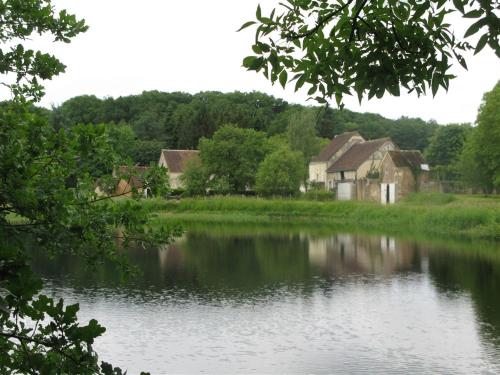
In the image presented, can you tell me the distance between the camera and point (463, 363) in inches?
460

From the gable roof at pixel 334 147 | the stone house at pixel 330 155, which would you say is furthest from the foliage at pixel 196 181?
the gable roof at pixel 334 147

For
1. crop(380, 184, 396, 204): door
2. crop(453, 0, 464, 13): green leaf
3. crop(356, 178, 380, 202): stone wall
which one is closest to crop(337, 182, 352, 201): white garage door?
crop(356, 178, 380, 202): stone wall

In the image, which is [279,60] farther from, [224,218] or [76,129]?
[224,218]

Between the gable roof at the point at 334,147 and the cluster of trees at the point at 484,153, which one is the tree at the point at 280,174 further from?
the cluster of trees at the point at 484,153

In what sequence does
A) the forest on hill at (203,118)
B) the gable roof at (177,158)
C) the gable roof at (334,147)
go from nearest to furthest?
the gable roof at (334,147)
the gable roof at (177,158)
the forest on hill at (203,118)

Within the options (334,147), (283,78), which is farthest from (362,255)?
(334,147)

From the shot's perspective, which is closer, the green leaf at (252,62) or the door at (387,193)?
the green leaf at (252,62)

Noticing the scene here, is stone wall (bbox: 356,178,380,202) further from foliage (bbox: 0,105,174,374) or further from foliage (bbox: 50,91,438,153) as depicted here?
foliage (bbox: 0,105,174,374)

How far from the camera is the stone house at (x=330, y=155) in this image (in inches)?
2409

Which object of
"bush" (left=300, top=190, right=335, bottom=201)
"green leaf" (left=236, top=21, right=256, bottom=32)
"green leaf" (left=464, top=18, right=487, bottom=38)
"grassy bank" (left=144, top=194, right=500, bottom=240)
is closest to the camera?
"green leaf" (left=464, top=18, right=487, bottom=38)

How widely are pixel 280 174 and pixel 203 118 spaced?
28.1 m

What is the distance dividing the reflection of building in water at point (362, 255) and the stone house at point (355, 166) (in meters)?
19.2

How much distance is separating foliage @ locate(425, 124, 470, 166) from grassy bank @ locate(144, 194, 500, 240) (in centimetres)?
3106

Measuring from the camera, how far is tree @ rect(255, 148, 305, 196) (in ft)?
164
